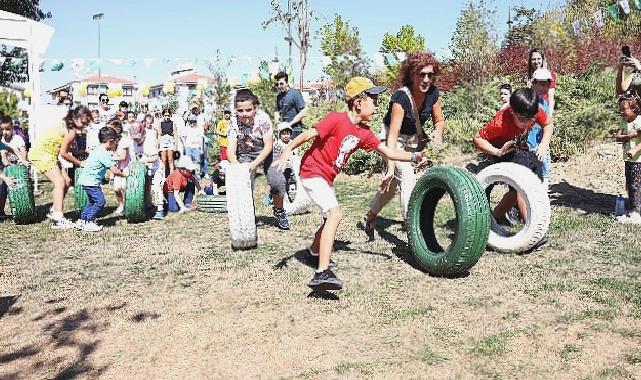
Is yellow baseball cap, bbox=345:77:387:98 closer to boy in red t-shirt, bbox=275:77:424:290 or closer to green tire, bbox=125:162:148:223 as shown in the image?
boy in red t-shirt, bbox=275:77:424:290

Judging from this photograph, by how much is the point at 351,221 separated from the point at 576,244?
2.85m

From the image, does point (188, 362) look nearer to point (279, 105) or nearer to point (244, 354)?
point (244, 354)

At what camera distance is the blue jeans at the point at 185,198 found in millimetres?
9328

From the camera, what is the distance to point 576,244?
609cm

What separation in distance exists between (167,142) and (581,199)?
25.3 feet

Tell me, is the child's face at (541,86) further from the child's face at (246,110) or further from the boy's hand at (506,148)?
the child's face at (246,110)

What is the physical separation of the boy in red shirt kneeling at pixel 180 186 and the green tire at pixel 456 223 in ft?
15.6

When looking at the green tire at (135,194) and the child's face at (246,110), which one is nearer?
the child's face at (246,110)

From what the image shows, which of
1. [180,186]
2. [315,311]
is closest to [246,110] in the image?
[180,186]

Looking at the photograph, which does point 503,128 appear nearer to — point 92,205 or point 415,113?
point 415,113

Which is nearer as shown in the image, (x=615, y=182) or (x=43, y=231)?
(x=43, y=231)

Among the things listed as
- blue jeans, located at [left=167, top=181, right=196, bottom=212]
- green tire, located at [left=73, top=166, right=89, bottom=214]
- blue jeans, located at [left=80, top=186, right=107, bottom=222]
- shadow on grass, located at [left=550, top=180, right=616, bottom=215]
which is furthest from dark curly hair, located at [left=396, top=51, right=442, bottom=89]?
green tire, located at [left=73, top=166, right=89, bottom=214]

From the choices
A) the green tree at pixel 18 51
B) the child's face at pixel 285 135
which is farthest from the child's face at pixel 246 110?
the green tree at pixel 18 51

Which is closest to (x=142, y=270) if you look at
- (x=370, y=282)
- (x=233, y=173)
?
(x=233, y=173)
